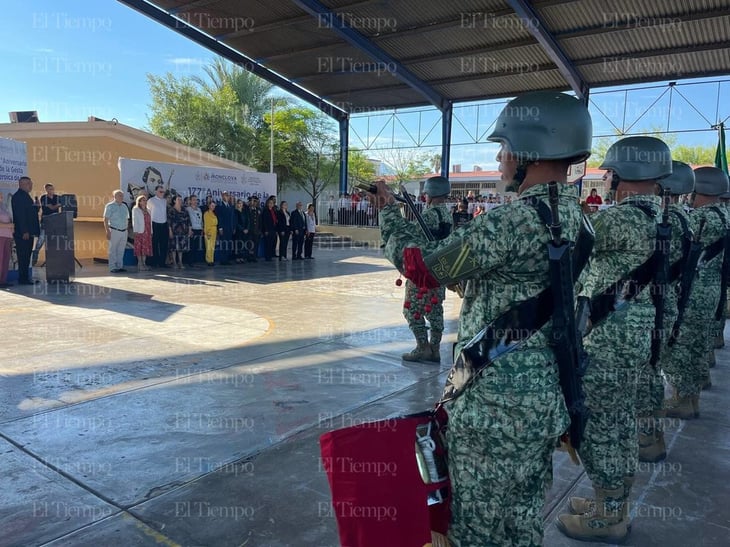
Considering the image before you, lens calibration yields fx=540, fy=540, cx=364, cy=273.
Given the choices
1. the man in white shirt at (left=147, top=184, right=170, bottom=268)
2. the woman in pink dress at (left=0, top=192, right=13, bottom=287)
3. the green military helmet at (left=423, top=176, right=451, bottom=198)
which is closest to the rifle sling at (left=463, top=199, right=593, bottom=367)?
the green military helmet at (left=423, top=176, right=451, bottom=198)

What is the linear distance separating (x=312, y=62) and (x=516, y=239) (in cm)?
1950

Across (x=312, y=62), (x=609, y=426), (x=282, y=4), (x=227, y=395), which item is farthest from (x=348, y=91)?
(x=609, y=426)

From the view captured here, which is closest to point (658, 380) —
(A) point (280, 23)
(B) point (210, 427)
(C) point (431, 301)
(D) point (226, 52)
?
(C) point (431, 301)

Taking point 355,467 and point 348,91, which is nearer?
point 355,467

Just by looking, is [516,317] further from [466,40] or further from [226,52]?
[226,52]

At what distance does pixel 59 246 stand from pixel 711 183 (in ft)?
32.6

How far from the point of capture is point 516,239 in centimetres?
166

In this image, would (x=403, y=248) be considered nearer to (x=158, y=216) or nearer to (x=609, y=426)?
(x=609, y=426)

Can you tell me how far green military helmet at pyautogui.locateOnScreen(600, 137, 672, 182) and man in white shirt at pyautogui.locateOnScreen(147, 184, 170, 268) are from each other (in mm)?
11219

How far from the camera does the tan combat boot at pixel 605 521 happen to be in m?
2.62

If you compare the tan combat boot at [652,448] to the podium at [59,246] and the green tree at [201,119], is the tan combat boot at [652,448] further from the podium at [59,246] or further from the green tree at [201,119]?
the green tree at [201,119]

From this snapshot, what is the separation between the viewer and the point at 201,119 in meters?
32.2

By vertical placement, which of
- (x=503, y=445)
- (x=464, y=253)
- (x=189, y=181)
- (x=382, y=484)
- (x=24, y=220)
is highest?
(x=189, y=181)

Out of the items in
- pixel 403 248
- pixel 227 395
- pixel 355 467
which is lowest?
pixel 227 395
